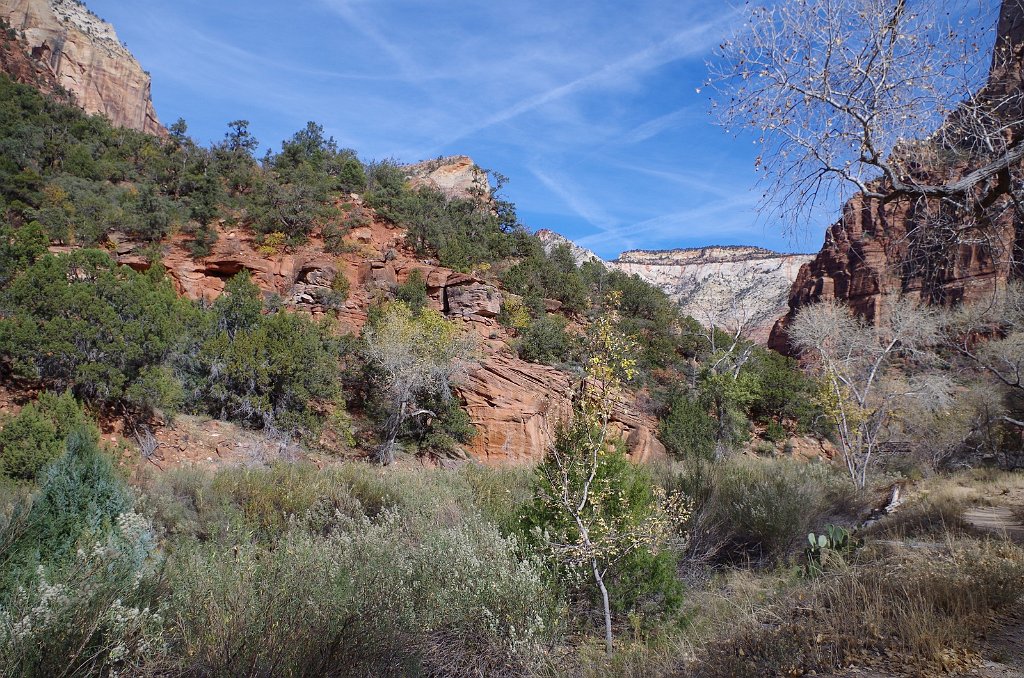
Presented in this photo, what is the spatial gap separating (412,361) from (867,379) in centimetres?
1318

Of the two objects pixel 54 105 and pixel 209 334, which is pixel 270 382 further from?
pixel 54 105

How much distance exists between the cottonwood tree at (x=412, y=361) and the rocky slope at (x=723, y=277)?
2188 cm

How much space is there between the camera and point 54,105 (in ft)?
81.5

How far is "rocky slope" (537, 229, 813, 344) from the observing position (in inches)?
1996

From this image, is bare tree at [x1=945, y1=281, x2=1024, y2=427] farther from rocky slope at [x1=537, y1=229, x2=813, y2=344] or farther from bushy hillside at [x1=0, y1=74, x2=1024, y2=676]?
rocky slope at [x1=537, y1=229, x2=813, y2=344]

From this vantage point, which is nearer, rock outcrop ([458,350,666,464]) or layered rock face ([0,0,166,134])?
rock outcrop ([458,350,666,464])

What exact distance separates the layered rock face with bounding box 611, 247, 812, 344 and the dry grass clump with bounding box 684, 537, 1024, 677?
3498 cm

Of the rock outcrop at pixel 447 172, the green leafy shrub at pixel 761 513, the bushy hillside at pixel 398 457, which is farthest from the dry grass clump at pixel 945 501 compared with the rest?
the rock outcrop at pixel 447 172

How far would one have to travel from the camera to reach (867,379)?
1576 centimetres

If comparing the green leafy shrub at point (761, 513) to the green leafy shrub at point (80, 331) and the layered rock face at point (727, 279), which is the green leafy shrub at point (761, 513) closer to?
the green leafy shrub at point (80, 331)

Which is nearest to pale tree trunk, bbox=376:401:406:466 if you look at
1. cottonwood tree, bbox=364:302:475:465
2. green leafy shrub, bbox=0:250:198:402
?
cottonwood tree, bbox=364:302:475:465

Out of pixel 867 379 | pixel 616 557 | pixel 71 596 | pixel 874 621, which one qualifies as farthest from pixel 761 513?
pixel 867 379

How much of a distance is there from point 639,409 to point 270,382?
12.7 m

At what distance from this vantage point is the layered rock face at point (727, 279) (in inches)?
2002
